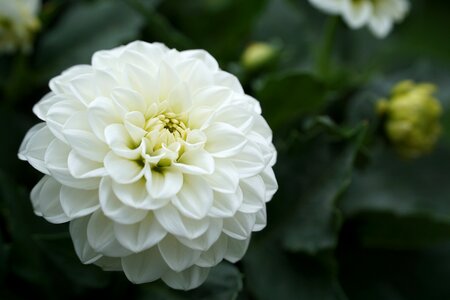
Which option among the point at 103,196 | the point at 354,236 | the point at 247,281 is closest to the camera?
the point at 103,196

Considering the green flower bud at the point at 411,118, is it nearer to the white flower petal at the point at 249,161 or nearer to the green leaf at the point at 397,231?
the green leaf at the point at 397,231

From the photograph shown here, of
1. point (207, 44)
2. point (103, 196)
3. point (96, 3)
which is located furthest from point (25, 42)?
point (103, 196)

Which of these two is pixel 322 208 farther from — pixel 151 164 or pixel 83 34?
pixel 83 34

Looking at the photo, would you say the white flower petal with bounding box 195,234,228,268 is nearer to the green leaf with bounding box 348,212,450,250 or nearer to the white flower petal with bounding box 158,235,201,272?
the white flower petal with bounding box 158,235,201,272

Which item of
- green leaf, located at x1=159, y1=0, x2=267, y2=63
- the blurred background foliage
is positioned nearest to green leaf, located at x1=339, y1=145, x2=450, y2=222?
the blurred background foliage

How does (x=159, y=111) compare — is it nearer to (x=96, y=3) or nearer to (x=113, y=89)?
(x=113, y=89)

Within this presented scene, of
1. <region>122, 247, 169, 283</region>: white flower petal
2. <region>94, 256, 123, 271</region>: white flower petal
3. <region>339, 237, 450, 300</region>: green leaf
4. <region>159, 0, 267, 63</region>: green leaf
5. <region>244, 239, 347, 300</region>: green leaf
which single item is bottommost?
<region>339, 237, 450, 300</region>: green leaf

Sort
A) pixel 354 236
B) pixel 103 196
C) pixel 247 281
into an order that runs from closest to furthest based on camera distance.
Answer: pixel 103 196 < pixel 247 281 < pixel 354 236

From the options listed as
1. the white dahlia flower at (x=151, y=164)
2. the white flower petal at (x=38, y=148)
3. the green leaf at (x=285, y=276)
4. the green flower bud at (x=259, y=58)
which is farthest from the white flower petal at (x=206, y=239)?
the green flower bud at (x=259, y=58)

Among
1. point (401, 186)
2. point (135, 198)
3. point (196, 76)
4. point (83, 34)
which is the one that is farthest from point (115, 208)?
point (401, 186)
